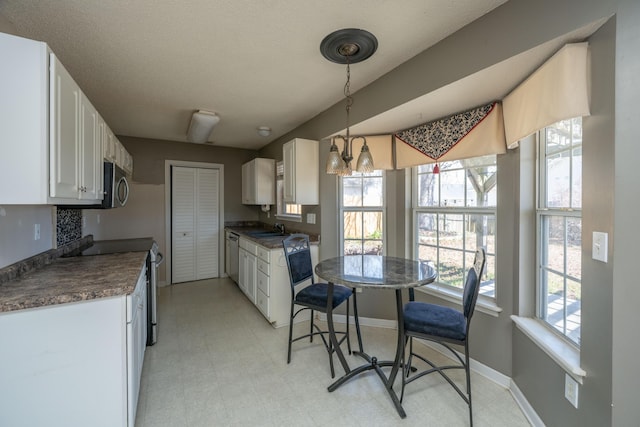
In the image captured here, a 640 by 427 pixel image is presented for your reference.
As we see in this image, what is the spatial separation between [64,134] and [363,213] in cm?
246

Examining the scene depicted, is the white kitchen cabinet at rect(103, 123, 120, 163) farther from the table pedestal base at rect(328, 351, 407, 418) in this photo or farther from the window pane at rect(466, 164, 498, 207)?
the window pane at rect(466, 164, 498, 207)

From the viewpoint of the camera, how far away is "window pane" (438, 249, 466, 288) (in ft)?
7.78

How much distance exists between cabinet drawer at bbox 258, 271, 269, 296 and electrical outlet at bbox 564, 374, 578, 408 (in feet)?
7.89

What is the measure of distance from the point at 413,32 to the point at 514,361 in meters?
2.30

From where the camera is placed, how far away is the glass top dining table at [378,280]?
1.71 meters

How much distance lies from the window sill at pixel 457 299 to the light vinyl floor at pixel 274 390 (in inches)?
20.1

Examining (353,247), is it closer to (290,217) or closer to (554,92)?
(290,217)

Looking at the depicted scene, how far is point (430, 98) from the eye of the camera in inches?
76.1

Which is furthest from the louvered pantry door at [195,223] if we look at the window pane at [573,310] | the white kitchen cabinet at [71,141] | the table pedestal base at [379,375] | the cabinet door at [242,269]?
the window pane at [573,310]

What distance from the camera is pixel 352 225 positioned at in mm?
3057

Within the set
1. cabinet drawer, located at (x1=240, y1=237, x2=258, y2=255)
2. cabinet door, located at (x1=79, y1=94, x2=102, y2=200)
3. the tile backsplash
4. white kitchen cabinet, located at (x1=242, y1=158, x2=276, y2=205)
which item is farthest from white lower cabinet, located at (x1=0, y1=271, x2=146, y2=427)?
white kitchen cabinet, located at (x1=242, y1=158, x2=276, y2=205)

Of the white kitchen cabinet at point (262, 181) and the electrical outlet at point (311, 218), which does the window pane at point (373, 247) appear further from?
the white kitchen cabinet at point (262, 181)

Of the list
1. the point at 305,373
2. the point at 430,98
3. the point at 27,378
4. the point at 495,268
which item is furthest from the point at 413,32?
the point at 27,378

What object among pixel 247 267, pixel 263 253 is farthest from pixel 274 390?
pixel 247 267
